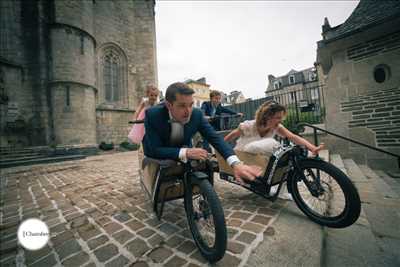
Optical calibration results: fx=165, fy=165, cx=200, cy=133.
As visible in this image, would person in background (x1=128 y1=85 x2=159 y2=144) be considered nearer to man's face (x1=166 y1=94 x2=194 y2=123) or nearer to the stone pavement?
the stone pavement

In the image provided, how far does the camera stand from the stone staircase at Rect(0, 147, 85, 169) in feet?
25.6

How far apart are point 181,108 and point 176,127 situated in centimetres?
22

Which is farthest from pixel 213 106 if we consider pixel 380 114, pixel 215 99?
pixel 380 114

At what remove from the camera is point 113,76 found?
1415 cm

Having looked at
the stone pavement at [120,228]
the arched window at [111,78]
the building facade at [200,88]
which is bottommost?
the stone pavement at [120,228]

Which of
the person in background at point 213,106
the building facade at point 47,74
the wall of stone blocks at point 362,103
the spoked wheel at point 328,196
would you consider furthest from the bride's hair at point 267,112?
the building facade at point 47,74

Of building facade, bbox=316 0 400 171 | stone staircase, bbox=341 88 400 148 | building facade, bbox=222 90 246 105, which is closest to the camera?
building facade, bbox=316 0 400 171

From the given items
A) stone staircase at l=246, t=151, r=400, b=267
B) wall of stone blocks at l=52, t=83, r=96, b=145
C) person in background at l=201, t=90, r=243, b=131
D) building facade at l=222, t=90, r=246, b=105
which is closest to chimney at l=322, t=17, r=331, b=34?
person in background at l=201, t=90, r=243, b=131

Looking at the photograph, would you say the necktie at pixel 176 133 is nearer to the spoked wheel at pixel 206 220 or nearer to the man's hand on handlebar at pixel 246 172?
the spoked wheel at pixel 206 220

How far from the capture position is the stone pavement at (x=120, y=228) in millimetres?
1424

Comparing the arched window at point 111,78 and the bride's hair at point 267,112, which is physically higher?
the arched window at point 111,78

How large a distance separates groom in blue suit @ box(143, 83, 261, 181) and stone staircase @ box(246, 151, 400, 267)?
82 centimetres

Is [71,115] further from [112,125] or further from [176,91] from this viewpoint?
[176,91]

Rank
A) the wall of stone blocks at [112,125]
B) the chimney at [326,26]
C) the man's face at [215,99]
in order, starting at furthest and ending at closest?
the chimney at [326,26], the wall of stone blocks at [112,125], the man's face at [215,99]
